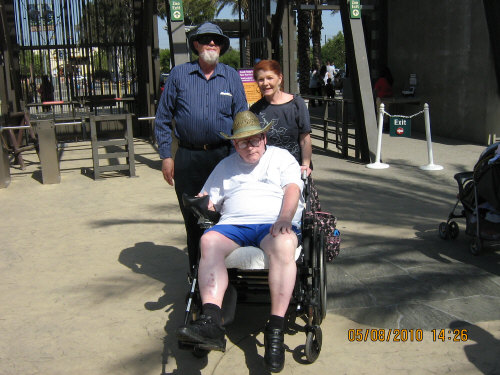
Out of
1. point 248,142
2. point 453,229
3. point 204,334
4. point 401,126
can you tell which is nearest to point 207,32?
point 248,142

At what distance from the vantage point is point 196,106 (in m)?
4.21

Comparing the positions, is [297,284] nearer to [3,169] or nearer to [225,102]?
[225,102]

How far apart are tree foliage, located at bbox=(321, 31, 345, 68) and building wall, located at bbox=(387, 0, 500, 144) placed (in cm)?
4601

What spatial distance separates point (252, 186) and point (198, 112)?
0.76 metres

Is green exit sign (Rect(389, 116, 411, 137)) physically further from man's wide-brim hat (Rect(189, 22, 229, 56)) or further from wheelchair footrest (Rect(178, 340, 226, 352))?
wheelchair footrest (Rect(178, 340, 226, 352))

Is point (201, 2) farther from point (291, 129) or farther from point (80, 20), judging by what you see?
point (291, 129)

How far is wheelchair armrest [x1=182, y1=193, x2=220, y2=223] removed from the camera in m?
3.77

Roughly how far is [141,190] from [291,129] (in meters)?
4.12

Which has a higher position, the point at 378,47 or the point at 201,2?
the point at 201,2

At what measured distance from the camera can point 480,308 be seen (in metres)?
4.01

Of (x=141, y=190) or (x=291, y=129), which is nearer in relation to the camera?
(x=291, y=129)

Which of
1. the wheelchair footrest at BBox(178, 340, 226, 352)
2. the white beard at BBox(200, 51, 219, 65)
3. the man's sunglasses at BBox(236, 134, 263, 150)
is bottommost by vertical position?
the wheelchair footrest at BBox(178, 340, 226, 352)

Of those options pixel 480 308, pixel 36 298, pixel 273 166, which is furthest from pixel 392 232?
pixel 36 298
